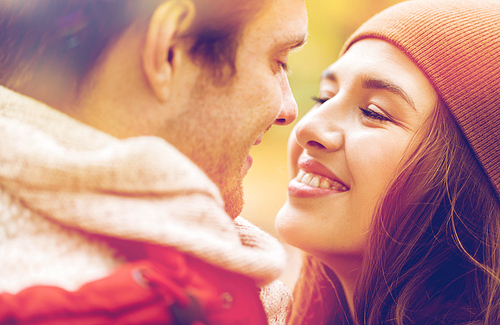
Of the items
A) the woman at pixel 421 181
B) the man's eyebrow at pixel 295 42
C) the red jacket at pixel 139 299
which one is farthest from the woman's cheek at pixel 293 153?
the red jacket at pixel 139 299

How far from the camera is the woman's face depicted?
4.01ft

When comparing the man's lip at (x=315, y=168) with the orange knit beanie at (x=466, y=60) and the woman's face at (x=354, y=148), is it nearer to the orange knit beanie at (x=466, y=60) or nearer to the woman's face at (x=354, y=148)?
the woman's face at (x=354, y=148)

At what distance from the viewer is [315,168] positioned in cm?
136

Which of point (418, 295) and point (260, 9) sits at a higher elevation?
point (260, 9)

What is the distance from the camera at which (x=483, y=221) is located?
1.20 meters

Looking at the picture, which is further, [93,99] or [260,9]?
[260,9]

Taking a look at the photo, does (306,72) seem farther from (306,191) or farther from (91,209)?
(91,209)

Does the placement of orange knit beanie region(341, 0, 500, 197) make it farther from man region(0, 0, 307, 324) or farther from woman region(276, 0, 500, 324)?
man region(0, 0, 307, 324)

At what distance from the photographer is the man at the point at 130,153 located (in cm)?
58

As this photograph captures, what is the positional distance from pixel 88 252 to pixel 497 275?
1.15 meters

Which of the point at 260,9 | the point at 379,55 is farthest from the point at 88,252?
the point at 379,55

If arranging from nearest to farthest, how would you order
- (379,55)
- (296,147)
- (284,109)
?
(284,109) → (379,55) → (296,147)

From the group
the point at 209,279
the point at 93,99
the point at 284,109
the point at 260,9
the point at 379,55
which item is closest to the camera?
the point at 209,279

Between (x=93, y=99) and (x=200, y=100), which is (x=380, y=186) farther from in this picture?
(x=93, y=99)
